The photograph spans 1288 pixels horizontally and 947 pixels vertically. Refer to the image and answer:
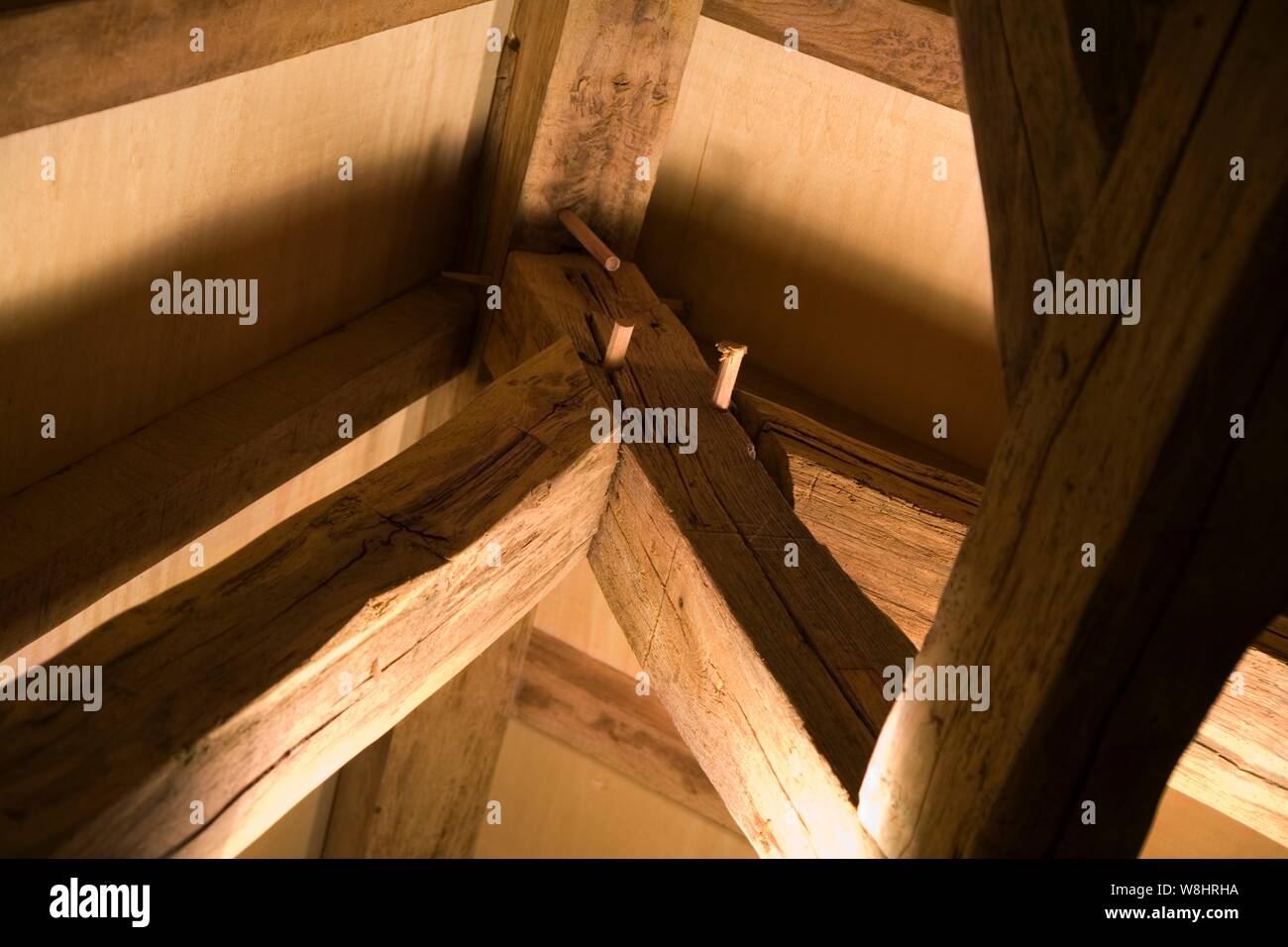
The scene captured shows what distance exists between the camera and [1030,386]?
3.86ft

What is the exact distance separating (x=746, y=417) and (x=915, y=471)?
54cm

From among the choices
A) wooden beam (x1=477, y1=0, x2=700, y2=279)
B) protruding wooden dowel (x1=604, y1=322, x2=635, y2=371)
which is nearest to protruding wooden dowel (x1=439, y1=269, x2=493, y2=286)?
wooden beam (x1=477, y1=0, x2=700, y2=279)

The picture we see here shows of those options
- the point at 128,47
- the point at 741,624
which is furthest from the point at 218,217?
the point at 741,624

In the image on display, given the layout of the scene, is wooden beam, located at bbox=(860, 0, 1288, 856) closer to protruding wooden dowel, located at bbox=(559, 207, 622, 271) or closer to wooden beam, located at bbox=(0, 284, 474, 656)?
wooden beam, located at bbox=(0, 284, 474, 656)

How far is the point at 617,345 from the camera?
86.3 inches

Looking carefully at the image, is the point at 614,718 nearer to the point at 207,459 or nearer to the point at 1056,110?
the point at 207,459

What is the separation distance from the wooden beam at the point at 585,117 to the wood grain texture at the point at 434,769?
1.12 m

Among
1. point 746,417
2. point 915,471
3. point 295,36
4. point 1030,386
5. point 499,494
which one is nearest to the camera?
point 1030,386

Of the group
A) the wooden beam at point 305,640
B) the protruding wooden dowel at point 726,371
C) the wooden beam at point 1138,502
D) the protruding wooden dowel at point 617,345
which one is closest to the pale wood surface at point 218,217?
the wooden beam at point 305,640

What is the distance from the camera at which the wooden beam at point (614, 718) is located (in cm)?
373

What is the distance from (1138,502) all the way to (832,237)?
2189 millimetres
